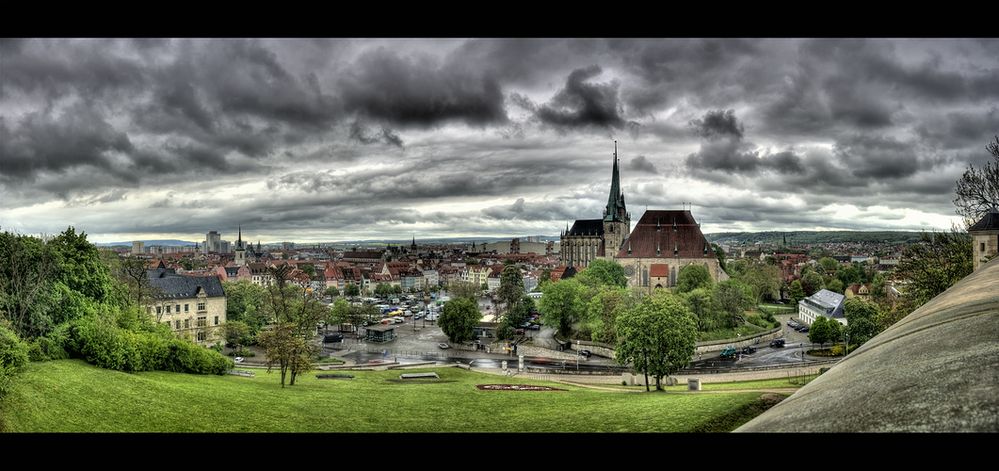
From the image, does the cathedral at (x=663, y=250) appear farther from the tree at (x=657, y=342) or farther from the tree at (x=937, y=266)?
the tree at (x=657, y=342)

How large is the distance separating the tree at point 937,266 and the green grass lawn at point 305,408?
23.5 ft

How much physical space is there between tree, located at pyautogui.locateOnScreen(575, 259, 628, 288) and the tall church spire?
1301 cm

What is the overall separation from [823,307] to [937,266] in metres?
17.3

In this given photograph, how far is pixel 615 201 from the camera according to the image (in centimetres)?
5016

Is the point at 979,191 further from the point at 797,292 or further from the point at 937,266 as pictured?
the point at 797,292

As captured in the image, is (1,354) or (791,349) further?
(791,349)

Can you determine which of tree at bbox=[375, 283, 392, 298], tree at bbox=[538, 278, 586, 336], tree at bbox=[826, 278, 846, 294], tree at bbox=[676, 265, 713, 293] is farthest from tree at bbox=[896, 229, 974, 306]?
tree at bbox=[375, 283, 392, 298]

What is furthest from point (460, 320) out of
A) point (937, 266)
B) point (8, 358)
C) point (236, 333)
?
point (8, 358)

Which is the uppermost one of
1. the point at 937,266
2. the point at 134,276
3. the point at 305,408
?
the point at 937,266

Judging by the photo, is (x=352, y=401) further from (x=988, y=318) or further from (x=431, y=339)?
(x=431, y=339)
